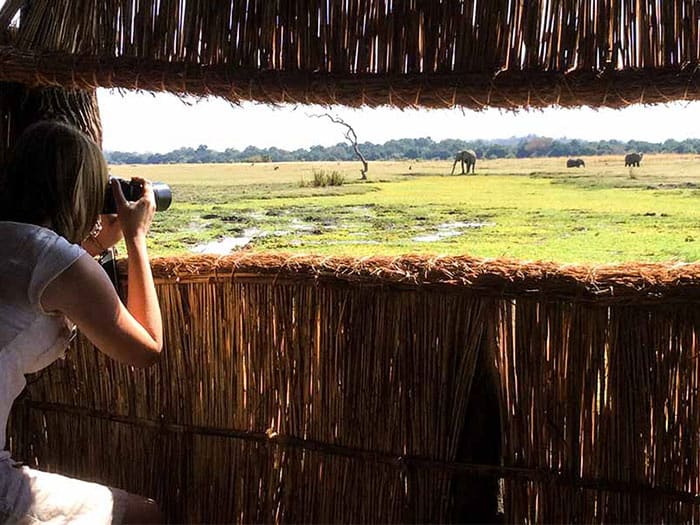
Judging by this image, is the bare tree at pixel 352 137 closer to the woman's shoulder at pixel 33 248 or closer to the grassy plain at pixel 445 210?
the grassy plain at pixel 445 210

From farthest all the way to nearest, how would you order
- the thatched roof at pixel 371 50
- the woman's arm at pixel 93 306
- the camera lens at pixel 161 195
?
the camera lens at pixel 161 195
the thatched roof at pixel 371 50
the woman's arm at pixel 93 306

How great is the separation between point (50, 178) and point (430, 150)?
868 millimetres

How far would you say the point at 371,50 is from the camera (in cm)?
160

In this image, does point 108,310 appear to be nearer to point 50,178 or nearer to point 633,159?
point 50,178

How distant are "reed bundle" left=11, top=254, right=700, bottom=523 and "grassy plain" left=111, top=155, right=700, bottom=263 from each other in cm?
16

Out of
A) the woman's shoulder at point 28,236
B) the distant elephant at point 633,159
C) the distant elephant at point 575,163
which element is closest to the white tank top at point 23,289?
the woman's shoulder at point 28,236

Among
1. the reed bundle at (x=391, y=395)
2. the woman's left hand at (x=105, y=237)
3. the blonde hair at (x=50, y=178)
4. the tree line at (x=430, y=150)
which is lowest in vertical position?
the reed bundle at (x=391, y=395)

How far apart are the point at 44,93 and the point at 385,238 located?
36.8 inches

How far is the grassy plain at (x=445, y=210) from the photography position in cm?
170

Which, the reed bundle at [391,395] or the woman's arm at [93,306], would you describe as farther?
the reed bundle at [391,395]

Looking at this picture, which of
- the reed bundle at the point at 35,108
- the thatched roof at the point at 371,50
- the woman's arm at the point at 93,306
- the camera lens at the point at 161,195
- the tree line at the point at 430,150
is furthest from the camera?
the reed bundle at the point at 35,108

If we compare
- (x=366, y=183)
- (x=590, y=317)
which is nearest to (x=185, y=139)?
(x=366, y=183)

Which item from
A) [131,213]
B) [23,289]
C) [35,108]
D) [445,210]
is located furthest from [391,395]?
[35,108]

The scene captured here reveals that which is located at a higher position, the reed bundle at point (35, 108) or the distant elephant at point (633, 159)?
the reed bundle at point (35, 108)
